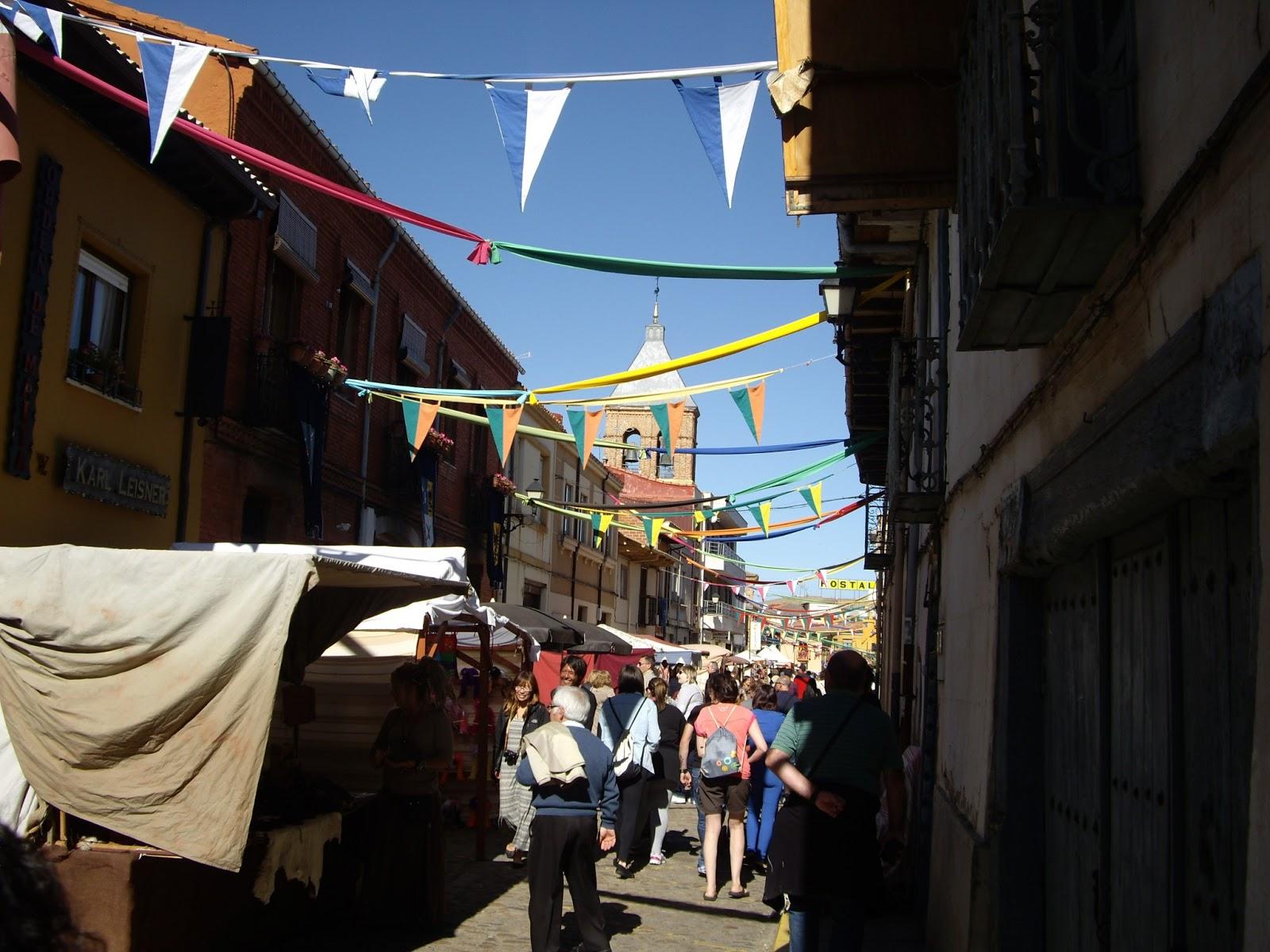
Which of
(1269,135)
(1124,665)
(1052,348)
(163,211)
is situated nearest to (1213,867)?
(1124,665)

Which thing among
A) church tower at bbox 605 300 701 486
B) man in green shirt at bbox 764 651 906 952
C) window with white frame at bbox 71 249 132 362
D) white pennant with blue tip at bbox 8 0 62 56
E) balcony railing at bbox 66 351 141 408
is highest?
church tower at bbox 605 300 701 486

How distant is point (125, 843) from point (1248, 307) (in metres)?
6.01

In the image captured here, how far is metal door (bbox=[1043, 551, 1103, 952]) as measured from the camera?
4473 millimetres

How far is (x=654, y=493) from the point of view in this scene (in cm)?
5522

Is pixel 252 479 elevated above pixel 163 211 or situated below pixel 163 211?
below

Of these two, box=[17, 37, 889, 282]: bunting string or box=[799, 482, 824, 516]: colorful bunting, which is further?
Answer: box=[799, 482, 824, 516]: colorful bunting

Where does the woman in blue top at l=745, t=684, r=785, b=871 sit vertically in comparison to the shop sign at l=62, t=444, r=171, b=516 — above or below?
below

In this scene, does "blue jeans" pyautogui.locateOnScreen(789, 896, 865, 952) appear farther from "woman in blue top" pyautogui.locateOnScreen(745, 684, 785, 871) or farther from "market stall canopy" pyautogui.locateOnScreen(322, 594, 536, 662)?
"market stall canopy" pyautogui.locateOnScreen(322, 594, 536, 662)

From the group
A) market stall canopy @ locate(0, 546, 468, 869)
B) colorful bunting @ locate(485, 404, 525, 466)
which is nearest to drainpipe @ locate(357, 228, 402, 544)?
colorful bunting @ locate(485, 404, 525, 466)

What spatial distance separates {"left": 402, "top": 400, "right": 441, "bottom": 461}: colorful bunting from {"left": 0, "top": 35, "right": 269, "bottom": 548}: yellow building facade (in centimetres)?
261

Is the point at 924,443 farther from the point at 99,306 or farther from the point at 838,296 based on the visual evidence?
the point at 99,306

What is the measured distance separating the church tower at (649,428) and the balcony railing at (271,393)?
34965mm

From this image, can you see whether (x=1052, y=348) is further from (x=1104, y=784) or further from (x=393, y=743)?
(x=393, y=743)

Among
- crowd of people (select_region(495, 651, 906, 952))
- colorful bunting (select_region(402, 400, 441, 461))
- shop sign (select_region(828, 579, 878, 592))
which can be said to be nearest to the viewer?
crowd of people (select_region(495, 651, 906, 952))
